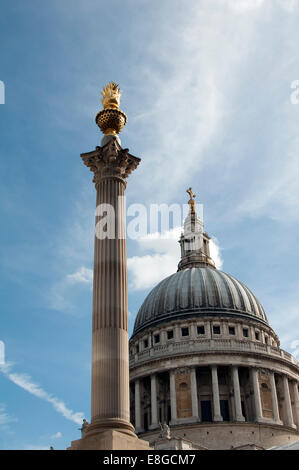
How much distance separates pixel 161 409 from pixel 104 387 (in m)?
51.5

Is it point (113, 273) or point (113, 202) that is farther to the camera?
point (113, 202)

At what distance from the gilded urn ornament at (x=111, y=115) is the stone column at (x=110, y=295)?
0.86 metres

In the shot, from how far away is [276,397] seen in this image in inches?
2827

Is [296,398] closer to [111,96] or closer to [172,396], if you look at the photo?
[172,396]

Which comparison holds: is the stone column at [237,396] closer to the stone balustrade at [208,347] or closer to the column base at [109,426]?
the stone balustrade at [208,347]

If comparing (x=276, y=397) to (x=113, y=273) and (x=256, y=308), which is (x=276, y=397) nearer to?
(x=256, y=308)

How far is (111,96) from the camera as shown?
31.6m

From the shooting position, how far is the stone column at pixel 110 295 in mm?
24219

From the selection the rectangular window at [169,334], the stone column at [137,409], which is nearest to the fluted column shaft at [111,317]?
the stone column at [137,409]

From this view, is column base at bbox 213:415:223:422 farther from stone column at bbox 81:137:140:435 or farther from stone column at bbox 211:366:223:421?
stone column at bbox 81:137:140:435

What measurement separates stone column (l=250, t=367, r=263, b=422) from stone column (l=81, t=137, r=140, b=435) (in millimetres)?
46800

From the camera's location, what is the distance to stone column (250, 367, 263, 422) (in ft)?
226

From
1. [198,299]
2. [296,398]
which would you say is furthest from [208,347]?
[296,398]
